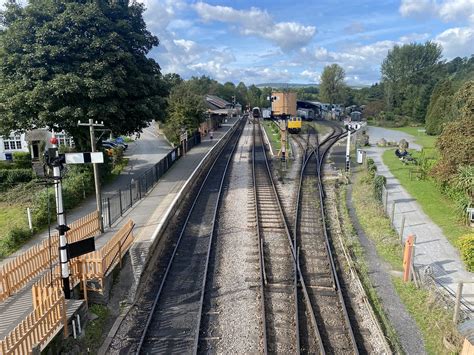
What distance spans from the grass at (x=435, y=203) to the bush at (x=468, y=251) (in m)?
1.78

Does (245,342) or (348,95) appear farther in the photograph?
(348,95)

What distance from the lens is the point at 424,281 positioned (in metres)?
11.8

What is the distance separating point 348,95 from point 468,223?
106207 mm

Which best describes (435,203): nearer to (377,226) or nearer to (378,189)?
(378,189)

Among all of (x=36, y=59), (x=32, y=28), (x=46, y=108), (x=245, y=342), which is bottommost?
(x=245, y=342)

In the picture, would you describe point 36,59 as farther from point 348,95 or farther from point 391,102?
point 348,95

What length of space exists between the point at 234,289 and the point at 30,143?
24277mm

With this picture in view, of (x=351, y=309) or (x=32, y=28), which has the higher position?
(x=32, y=28)

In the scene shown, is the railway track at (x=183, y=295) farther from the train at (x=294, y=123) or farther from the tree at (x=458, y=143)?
the train at (x=294, y=123)

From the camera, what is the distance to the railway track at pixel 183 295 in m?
9.55

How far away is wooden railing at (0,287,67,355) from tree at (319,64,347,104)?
108476 mm

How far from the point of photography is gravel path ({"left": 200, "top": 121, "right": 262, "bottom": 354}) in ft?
31.3

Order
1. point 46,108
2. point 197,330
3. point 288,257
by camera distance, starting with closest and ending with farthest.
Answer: point 197,330 → point 288,257 → point 46,108

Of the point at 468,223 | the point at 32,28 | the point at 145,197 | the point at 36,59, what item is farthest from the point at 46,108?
the point at 468,223
